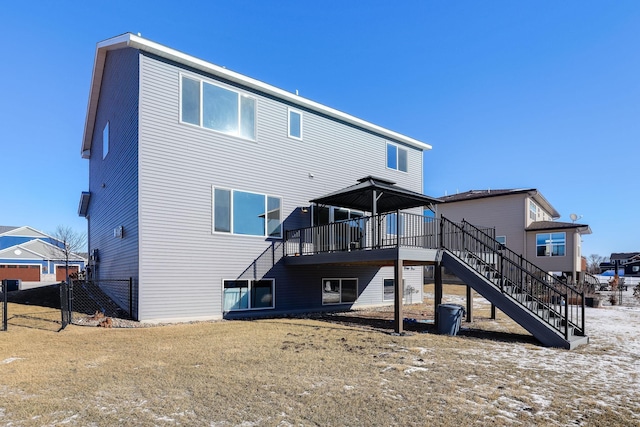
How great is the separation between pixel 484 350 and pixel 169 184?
9.06 metres

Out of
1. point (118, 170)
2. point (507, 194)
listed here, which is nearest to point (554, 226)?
point (507, 194)

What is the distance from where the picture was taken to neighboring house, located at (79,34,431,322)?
10.3 metres

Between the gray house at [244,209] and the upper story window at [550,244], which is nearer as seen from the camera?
the gray house at [244,209]

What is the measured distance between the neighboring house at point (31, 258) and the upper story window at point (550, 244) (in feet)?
140

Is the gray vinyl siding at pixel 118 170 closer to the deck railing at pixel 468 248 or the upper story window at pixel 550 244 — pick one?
the deck railing at pixel 468 248

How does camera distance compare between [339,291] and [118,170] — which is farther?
[339,291]

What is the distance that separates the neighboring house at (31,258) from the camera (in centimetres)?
3924

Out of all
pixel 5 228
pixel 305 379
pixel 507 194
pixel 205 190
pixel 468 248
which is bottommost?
pixel 305 379

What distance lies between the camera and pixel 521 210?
25578mm

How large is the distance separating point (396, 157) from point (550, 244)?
51.5 feet

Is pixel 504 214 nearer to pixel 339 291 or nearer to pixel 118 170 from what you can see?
pixel 339 291

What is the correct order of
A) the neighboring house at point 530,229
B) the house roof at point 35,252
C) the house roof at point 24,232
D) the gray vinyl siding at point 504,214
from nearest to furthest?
the neighboring house at point 530,229 → the gray vinyl siding at point 504,214 → the house roof at point 35,252 → the house roof at point 24,232

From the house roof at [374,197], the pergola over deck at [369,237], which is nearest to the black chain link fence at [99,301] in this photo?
the pergola over deck at [369,237]

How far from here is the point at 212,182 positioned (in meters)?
11.3
